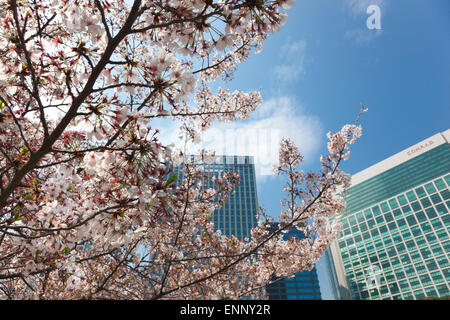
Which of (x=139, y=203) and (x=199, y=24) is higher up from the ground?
(x=199, y=24)

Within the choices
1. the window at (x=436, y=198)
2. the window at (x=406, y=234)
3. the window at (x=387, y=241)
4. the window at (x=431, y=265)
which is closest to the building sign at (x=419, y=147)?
the window at (x=436, y=198)

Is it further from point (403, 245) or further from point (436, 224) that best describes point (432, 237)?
point (403, 245)

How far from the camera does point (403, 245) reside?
302 feet

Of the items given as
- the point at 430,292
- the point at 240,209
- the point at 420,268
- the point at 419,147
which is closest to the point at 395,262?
the point at 420,268

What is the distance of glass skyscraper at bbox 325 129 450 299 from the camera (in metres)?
84.5

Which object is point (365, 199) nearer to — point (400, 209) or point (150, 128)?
point (400, 209)

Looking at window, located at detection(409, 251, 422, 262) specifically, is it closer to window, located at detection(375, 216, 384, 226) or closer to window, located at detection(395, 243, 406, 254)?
window, located at detection(395, 243, 406, 254)

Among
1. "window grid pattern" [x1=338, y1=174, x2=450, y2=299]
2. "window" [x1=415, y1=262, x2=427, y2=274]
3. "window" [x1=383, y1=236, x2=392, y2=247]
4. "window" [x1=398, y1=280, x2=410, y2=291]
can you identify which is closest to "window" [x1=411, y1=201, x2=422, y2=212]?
"window grid pattern" [x1=338, y1=174, x2=450, y2=299]

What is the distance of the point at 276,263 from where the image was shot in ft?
22.6

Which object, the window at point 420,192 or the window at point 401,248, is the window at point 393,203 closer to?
the window at point 420,192

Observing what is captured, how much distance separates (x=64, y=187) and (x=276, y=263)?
5.97 m

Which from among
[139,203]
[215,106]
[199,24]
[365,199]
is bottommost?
[139,203]

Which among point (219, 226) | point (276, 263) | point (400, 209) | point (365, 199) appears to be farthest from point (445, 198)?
point (276, 263)

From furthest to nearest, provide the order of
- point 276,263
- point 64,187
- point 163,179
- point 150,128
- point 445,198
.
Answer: point 445,198 → point 276,263 → point 64,187 → point 163,179 → point 150,128
